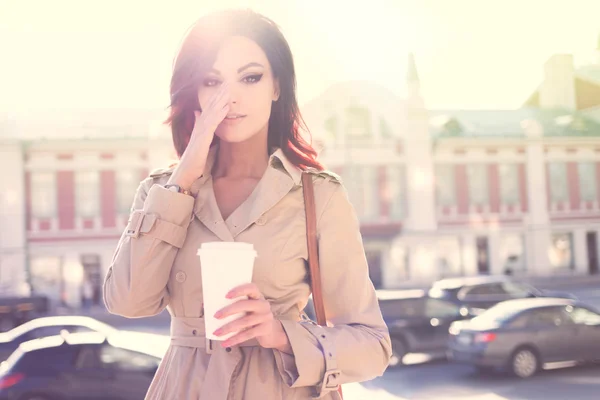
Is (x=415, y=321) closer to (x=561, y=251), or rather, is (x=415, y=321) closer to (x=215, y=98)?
(x=215, y=98)

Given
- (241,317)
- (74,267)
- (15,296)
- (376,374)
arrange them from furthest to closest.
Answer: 1. (74,267)
2. (15,296)
3. (376,374)
4. (241,317)

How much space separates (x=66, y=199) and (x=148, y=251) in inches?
1058

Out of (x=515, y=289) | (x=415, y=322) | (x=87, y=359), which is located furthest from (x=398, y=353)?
(x=87, y=359)

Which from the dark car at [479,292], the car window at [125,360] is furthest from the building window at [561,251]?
the car window at [125,360]

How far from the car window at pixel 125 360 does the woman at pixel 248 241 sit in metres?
5.51

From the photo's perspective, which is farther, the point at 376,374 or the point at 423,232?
Answer: the point at 423,232

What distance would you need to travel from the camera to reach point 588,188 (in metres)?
29.2

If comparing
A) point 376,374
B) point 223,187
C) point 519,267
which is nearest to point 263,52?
point 223,187

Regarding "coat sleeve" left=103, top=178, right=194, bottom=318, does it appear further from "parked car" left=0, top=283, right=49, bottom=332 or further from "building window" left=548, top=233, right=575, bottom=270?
"building window" left=548, top=233, right=575, bottom=270

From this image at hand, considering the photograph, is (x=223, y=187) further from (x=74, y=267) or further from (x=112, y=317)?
(x=74, y=267)

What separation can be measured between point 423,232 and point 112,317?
13.9 metres

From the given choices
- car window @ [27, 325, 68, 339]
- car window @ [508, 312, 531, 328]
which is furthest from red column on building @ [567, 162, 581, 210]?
car window @ [27, 325, 68, 339]

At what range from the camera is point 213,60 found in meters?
1.69

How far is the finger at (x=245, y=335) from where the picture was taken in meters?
1.30
